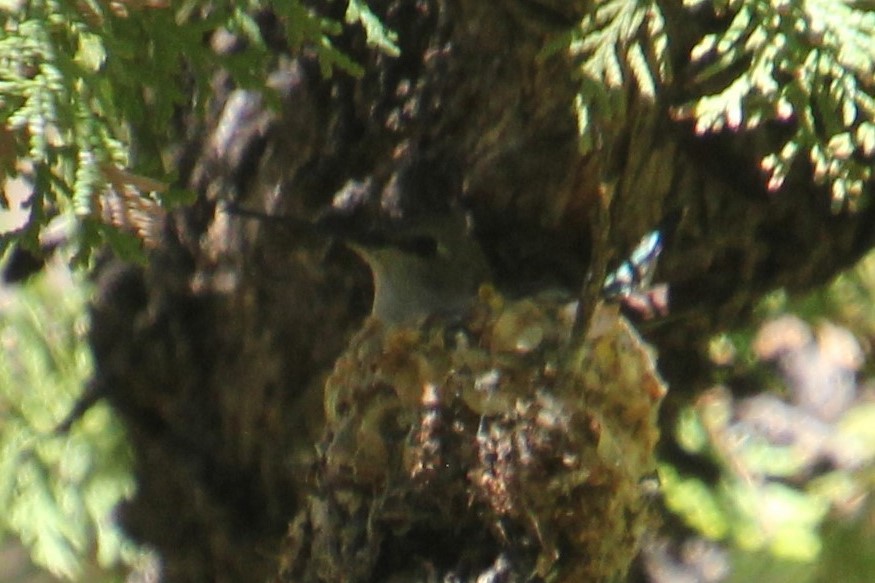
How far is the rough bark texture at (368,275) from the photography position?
2.57m

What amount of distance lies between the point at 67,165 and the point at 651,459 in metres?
1.36

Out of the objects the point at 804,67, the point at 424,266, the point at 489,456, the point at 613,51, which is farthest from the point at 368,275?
the point at 804,67

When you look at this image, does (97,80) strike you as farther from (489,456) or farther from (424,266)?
(424,266)

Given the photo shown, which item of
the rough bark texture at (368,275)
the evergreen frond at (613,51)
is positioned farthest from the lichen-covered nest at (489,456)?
the evergreen frond at (613,51)

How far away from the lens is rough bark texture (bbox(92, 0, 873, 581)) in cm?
257

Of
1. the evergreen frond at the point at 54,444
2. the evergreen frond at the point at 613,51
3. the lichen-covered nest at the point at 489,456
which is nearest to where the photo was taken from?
the evergreen frond at the point at 613,51

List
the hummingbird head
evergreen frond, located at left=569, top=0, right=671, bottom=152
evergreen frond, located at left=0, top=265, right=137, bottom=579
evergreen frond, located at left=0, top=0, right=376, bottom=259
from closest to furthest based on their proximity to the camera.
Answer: evergreen frond, located at left=0, top=0, right=376, bottom=259 < evergreen frond, located at left=569, top=0, right=671, bottom=152 < the hummingbird head < evergreen frond, located at left=0, top=265, right=137, bottom=579

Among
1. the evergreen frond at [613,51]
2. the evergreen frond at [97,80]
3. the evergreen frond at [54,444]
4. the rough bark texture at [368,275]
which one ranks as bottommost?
the evergreen frond at [54,444]

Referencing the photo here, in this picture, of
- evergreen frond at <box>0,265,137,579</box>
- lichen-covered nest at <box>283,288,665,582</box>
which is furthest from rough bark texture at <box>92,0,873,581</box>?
evergreen frond at <box>0,265,137,579</box>

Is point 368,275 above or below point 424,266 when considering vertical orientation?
below

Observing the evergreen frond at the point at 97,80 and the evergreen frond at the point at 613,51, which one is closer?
the evergreen frond at the point at 97,80

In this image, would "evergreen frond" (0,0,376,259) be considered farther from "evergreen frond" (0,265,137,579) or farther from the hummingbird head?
"evergreen frond" (0,265,137,579)

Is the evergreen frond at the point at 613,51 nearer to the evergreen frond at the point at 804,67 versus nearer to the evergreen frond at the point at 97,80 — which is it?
the evergreen frond at the point at 804,67

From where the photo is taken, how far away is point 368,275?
3.24m
